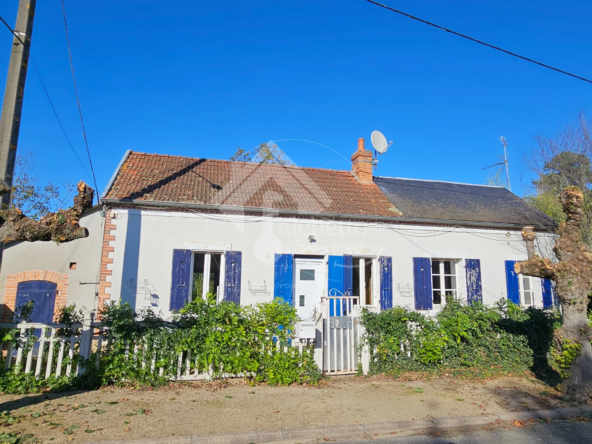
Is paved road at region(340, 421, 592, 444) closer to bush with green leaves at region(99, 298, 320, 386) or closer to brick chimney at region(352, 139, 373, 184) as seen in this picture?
bush with green leaves at region(99, 298, 320, 386)

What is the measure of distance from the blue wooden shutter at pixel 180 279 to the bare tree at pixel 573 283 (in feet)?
23.0

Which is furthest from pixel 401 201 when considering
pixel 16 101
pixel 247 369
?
A: pixel 16 101

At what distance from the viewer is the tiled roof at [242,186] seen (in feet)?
32.9

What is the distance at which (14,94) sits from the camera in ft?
17.1

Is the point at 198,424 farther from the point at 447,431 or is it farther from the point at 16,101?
the point at 16,101

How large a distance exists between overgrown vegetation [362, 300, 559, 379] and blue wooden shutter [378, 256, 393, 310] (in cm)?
237

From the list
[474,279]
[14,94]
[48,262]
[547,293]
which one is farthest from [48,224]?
[547,293]

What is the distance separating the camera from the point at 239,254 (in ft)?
31.9

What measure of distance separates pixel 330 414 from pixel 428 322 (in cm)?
324

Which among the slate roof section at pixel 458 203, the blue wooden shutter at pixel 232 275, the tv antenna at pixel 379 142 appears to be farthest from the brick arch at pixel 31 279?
the tv antenna at pixel 379 142

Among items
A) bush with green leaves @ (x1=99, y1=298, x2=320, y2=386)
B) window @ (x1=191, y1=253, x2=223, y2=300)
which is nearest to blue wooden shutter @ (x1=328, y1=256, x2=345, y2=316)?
window @ (x1=191, y1=253, x2=223, y2=300)

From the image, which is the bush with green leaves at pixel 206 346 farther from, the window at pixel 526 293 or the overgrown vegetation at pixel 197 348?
the window at pixel 526 293

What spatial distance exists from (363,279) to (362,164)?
14.3 feet

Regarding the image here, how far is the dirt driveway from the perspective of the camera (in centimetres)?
473
